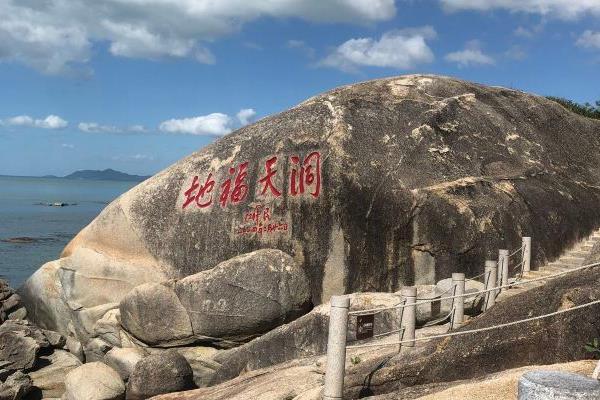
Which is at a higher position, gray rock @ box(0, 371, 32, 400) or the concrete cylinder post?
the concrete cylinder post

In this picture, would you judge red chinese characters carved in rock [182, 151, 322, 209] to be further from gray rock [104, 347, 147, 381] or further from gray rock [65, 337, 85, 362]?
gray rock [65, 337, 85, 362]

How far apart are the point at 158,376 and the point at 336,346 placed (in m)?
6.65

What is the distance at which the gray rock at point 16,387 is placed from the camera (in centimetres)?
1356

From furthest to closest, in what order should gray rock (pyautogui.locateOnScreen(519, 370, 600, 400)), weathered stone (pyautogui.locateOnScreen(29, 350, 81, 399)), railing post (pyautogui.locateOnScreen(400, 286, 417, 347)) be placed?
1. weathered stone (pyautogui.locateOnScreen(29, 350, 81, 399))
2. railing post (pyautogui.locateOnScreen(400, 286, 417, 347))
3. gray rock (pyautogui.locateOnScreen(519, 370, 600, 400))

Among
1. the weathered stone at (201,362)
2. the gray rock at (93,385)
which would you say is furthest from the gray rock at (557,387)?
the gray rock at (93,385)

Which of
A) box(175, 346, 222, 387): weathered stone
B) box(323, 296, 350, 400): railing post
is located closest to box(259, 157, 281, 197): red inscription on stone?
box(175, 346, 222, 387): weathered stone

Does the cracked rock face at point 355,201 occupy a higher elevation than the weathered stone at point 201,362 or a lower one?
higher

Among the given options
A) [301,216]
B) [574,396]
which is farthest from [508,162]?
[574,396]

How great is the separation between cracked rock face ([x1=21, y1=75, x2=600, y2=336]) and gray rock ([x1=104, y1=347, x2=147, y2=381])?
1.43 metres

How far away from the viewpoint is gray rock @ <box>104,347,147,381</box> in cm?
1391

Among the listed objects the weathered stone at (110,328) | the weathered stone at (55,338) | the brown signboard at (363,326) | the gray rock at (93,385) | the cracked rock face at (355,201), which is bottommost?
the gray rock at (93,385)

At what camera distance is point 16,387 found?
13.7m

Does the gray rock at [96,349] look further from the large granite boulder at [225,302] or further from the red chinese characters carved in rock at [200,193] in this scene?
the red chinese characters carved in rock at [200,193]

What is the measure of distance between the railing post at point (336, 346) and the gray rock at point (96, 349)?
9.22 metres
